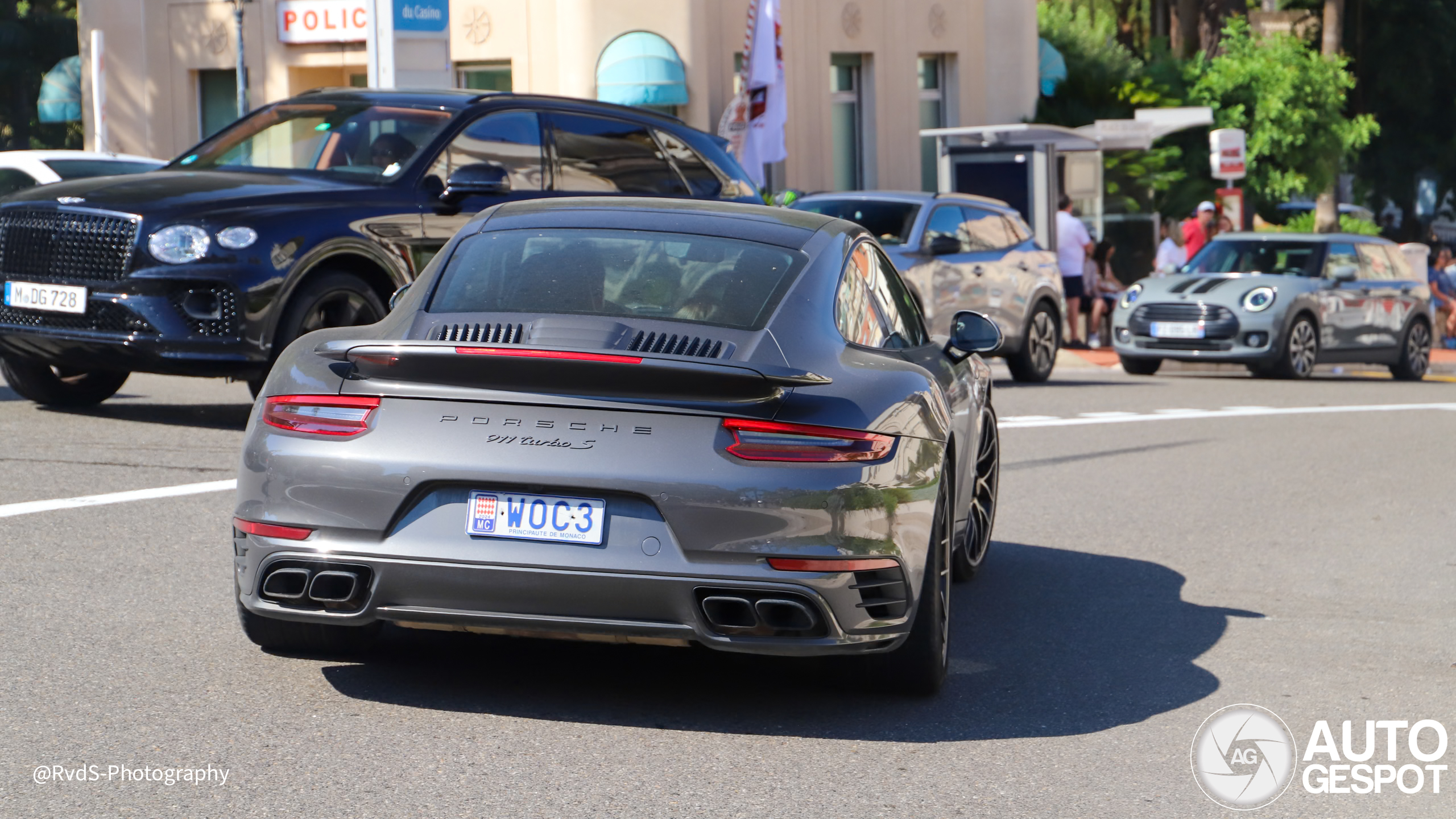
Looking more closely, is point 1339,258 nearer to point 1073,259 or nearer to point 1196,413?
point 1073,259

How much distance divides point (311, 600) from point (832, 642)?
1.40 meters

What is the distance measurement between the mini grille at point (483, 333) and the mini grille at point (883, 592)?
113 cm

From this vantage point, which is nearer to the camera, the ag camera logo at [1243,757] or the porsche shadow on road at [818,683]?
the ag camera logo at [1243,757]

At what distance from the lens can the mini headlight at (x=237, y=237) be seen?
1002 cm

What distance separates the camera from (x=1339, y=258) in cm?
2244

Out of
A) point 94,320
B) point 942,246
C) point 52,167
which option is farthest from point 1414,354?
point 94,320

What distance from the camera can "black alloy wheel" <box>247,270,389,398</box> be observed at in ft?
33.4

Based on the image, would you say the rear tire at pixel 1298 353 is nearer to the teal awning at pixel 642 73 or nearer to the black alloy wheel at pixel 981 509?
the teal awning at pixel 642 73

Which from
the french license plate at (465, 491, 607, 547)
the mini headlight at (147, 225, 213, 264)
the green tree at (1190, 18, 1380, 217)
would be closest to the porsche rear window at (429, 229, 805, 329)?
the french license plate at (465, 491, 607, 547)

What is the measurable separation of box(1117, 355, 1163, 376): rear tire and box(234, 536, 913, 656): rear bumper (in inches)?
673

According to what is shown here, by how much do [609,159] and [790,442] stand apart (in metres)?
6.93

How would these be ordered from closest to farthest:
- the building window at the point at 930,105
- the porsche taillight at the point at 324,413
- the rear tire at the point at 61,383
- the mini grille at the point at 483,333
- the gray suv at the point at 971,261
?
the porsche taillight at the point at 324,413
the mini grille at the point at 483,333
the rear tire at the point at 61,383
the gray suv at the point at 971,261
the building window at the point at 930,105

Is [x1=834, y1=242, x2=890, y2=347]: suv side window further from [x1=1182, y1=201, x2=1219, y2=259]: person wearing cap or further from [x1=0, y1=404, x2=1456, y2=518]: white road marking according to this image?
[x1=1182, y1=201, x2=1219, y2=259]: person wearing cap

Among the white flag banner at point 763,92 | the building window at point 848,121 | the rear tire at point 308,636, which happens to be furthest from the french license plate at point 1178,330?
the rear tire at point 308,636
